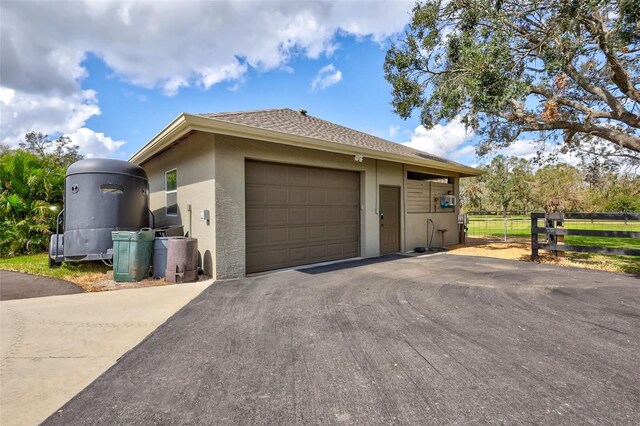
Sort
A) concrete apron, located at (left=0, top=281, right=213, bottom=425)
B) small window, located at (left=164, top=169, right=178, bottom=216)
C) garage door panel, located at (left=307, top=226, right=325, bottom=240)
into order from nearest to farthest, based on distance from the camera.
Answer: concrete apron, located at (left=0, top=281, right=213, bottom=425) < garage door panel, located at (left=307, top=226, right=325, bottom=240) < small window, located at (left=164, top=169, right=178, bottom=216)

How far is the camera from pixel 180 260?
6.07m

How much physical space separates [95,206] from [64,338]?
14.4 feet

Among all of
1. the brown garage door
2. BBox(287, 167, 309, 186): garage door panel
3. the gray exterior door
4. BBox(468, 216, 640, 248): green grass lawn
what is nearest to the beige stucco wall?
the brown garage door

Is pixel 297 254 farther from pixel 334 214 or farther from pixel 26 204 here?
pixel 26 204

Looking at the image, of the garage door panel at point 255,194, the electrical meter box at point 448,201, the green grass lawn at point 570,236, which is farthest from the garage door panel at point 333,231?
the green grass lawn at point 570,236

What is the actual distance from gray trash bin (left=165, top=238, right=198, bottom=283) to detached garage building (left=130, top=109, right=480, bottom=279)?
0.37 meters

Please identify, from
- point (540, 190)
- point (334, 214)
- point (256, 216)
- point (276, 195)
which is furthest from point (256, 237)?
point (540, 190)

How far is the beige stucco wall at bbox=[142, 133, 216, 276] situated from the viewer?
6.23m

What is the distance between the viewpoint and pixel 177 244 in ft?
19.8

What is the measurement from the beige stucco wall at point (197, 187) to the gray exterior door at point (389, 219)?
529 cm

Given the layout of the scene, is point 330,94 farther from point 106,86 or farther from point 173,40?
point 106,86

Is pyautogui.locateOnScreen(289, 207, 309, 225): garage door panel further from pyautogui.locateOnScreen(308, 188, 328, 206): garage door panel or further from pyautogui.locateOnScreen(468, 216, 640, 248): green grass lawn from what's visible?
pyautogui.locateOnScreen(468, 216, 640, 248): green grass lawn

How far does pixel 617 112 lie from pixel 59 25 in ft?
48.8

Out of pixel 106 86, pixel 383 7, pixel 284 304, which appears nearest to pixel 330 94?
pixel 383 7
